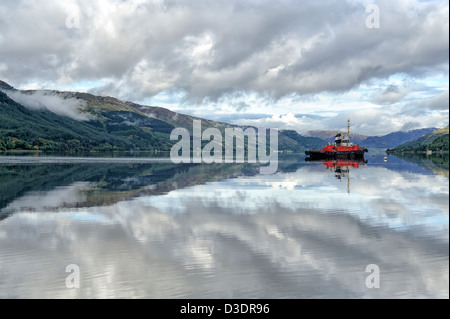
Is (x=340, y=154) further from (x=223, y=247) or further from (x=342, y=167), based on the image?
(x=223, y=247)

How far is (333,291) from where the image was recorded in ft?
50.1

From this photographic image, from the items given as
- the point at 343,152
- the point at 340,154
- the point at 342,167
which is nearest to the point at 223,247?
the point at 342,167

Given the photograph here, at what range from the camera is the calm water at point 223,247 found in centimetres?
1562

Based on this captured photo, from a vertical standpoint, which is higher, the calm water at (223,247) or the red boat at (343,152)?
the red boat at (343,152)

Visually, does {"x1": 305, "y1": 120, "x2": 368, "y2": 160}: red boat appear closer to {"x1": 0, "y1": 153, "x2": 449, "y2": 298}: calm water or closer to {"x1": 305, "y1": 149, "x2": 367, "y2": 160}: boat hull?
{"x1": 305, "y1": 149, "x2": 367, "y2": 160}: boat hull

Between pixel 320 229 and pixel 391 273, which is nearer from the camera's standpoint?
pixel 391 273

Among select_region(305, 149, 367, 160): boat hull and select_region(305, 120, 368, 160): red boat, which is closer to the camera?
select_region(305, 149, 367, 160): boat hull

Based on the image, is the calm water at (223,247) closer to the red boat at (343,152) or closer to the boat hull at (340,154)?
the boat hull at (340,154)

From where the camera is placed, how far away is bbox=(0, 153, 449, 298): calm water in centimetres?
1562

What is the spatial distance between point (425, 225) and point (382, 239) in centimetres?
560

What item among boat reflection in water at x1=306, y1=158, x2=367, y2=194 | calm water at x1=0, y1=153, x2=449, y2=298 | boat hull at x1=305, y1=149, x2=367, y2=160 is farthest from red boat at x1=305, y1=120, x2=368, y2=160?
calm water at x1=0, y1=153, x2=449, y2=298

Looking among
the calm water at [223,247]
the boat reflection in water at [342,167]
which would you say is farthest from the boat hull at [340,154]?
the calm water at [223,247]

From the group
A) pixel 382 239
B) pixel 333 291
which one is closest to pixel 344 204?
pixel 382 239
